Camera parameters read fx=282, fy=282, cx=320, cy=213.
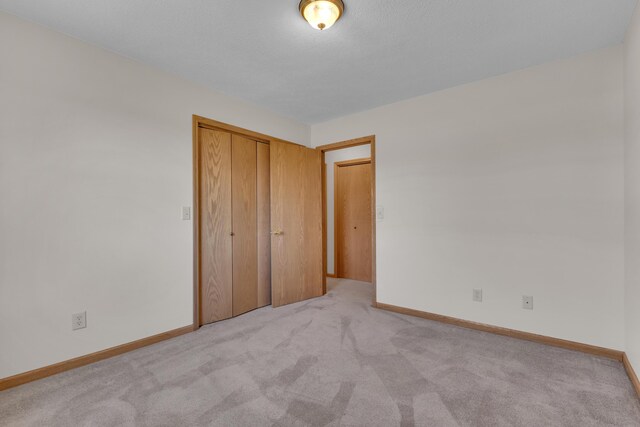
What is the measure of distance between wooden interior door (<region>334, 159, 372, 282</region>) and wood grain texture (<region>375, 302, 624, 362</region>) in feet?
5.09

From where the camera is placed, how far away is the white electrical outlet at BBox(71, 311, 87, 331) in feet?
6.64

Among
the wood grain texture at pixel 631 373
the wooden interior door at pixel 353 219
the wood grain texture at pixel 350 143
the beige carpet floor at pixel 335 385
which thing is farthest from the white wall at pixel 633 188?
the wooden interior door at pixel 353 219

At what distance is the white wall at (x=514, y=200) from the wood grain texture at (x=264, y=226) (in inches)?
54.2

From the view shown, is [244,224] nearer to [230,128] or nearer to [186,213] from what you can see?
[186,213]

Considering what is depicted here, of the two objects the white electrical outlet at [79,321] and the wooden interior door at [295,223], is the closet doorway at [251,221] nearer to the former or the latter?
the wooden interior door at [295,223]

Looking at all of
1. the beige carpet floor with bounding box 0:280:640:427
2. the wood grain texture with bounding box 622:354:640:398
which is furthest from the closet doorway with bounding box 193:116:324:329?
the wood grain texture with bounding box 622:354:640:398

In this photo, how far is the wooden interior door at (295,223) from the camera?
3.47 m

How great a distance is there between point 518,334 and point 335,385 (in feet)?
5.78

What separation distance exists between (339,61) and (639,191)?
222cm

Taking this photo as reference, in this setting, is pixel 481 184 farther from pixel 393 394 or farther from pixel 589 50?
pixel 393 394

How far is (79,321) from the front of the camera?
2.05 metres

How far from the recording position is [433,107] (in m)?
2.99

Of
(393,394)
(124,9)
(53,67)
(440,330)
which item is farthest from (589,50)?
(53,67)

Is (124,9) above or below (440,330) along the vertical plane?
above
